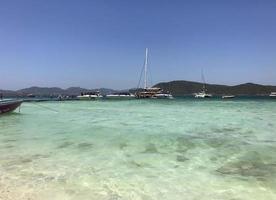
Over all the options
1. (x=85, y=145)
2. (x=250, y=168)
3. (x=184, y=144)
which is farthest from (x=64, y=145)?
(x=250, y=168)

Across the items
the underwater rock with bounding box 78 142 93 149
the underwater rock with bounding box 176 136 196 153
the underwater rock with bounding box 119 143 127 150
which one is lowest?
the underwater rock with bounding box 176 136 196 153

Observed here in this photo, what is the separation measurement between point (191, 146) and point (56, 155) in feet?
15.6

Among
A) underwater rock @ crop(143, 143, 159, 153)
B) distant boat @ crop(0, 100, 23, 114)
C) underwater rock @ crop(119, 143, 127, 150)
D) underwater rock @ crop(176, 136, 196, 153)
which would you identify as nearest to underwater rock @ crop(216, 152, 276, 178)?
underwater rock @ crop(176, 136, 196, 153)

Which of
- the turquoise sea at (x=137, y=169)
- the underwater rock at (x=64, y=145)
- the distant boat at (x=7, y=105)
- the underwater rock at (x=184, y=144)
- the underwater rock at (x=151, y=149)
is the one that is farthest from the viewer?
the distant boat at (x=7, y=105)

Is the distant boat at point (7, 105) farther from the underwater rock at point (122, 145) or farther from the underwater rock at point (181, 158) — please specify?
the underwater rock at point (181, 158)

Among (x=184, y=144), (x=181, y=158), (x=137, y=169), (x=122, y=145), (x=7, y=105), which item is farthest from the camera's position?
(x=7, y=105)

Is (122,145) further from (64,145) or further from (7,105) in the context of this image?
(7,105)

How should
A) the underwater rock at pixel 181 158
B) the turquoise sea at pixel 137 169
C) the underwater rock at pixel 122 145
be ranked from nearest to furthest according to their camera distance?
the turquoise sea at pixel 137 169, the underwater rock at pixel 181 158, the underwater rock at pixel 122 145

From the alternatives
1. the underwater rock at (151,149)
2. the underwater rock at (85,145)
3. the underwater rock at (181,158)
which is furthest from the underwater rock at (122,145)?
the underwater rock at (181,158)

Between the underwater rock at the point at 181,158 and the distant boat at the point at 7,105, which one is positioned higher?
the distant boat at the point at 7,105

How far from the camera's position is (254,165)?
9.36 metres

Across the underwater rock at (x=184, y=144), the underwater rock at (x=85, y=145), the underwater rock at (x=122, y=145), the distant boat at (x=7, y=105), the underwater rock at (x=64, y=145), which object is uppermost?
the distant boat at (x=7, y=105)

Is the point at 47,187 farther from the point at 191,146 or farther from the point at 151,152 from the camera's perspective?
the point at 191,146

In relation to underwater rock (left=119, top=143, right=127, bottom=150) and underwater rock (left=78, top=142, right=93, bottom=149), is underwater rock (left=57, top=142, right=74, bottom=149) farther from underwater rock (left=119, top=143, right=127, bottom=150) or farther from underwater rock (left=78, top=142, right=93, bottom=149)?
underwater rock (left=119, top=143, right=127, bottom=150)
